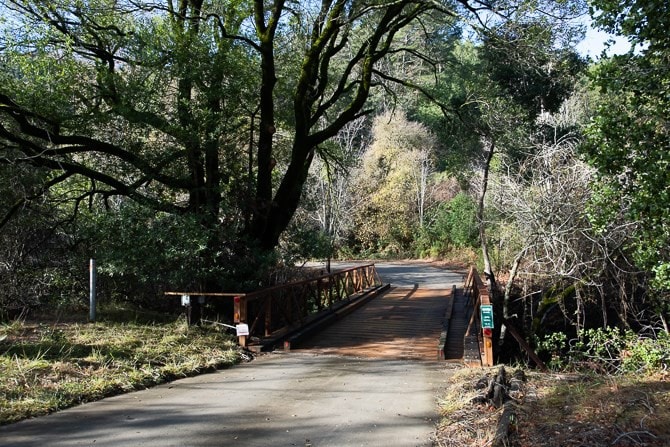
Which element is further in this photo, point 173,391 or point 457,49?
point 457,49

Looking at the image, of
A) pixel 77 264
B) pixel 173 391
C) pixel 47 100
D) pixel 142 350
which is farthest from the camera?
pixel 77 264

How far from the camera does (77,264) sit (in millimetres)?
12039

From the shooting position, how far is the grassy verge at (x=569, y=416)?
15.2ft

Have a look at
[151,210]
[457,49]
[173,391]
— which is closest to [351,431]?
[173,391]

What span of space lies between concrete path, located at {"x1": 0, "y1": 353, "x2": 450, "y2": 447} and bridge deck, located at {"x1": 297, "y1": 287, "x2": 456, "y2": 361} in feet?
7.98

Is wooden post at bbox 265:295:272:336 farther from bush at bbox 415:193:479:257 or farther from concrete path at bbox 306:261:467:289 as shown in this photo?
bush at bbox 415:193:479:257

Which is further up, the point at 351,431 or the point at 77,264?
the point at 77,264

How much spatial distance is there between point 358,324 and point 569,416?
8.87 metres

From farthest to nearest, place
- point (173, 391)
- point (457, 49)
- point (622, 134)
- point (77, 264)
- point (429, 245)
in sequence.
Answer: point (457, 49) → point (429, 245) → point (77, 264) → point (173, 391) → point (622, 134)

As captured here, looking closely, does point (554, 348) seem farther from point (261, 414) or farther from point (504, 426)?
point (261, 414)

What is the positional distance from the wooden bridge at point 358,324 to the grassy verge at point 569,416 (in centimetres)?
212

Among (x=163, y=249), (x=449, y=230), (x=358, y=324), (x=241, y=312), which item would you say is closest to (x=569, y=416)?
(x=241, y=312)

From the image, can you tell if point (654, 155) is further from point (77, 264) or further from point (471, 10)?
point (77, 264)

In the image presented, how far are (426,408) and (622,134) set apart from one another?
3.53 meters
